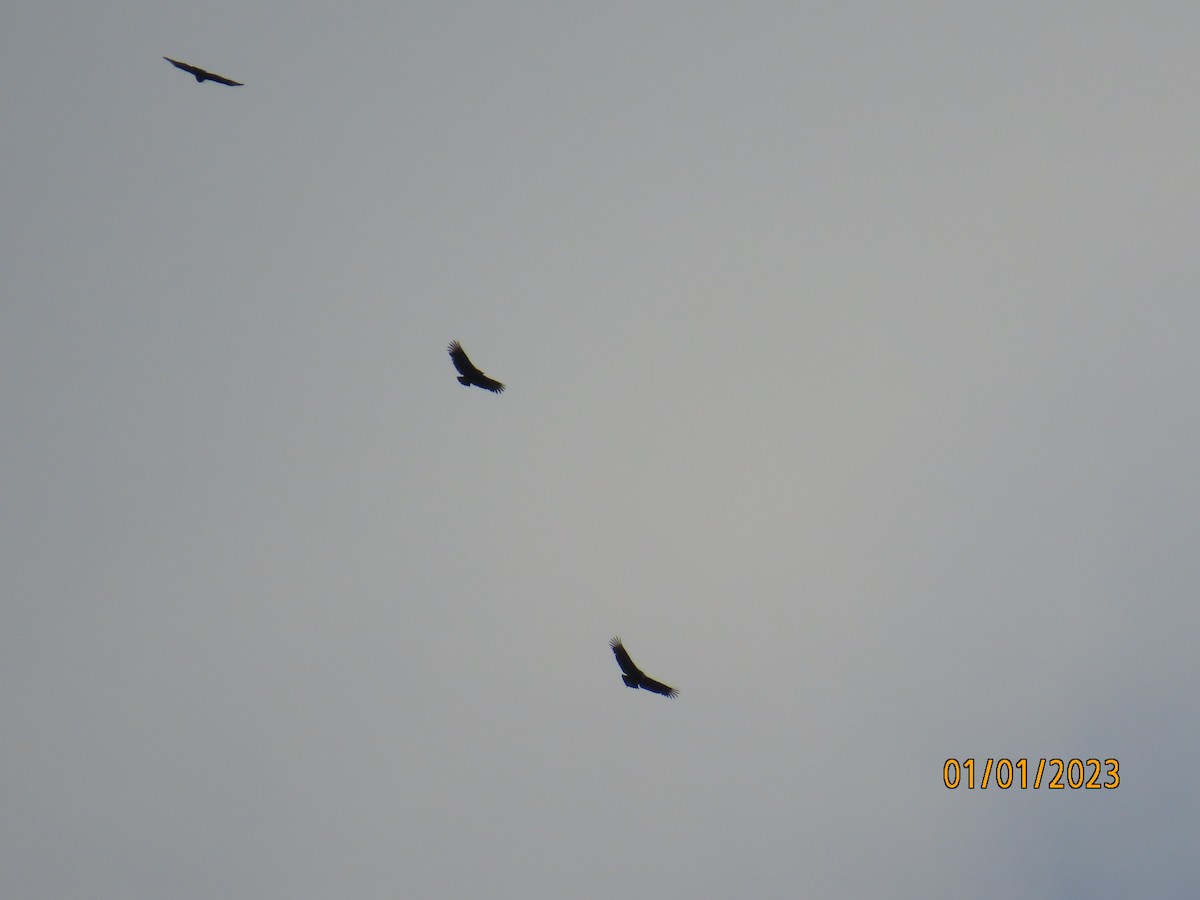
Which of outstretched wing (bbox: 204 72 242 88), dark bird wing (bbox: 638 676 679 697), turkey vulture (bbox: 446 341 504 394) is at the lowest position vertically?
dark bird wing (bbox: 638 676 679 697)

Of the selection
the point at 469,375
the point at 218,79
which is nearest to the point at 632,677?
the point at 469,375

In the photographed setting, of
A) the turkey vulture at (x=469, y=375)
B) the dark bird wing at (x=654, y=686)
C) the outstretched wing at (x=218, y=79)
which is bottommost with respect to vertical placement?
the dark bird wing at (x=654, y=686)

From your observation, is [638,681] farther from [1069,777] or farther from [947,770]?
[947,770]

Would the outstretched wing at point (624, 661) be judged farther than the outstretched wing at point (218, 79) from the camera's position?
No

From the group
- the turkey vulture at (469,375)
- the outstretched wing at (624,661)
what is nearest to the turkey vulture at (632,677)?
the outstretched wing at (624,661)

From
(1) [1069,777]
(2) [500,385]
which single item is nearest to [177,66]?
(2) [500,385]

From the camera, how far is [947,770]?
60.9m

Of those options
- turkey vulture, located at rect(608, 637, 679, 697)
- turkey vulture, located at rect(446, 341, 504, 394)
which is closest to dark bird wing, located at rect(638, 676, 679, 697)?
turkey vulture, located at rect(608, 637, 679, 697)

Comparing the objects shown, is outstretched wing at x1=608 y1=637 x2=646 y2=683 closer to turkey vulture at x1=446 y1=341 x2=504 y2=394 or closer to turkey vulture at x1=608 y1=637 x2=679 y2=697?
turkey vulture at x1=608 y1=637 x2=679 y2=697

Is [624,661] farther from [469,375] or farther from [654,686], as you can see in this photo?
[469,375]

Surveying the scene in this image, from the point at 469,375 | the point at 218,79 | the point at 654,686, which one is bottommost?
the point at 654,686

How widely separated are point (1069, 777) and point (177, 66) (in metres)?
47.5

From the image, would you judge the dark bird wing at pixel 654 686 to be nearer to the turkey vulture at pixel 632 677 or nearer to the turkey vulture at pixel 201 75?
the turkey vulture at pixel 632 677

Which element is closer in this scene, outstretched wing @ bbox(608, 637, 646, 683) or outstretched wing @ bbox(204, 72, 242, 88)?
outstretched wing @ bbox(608, 637, 646, 683)
